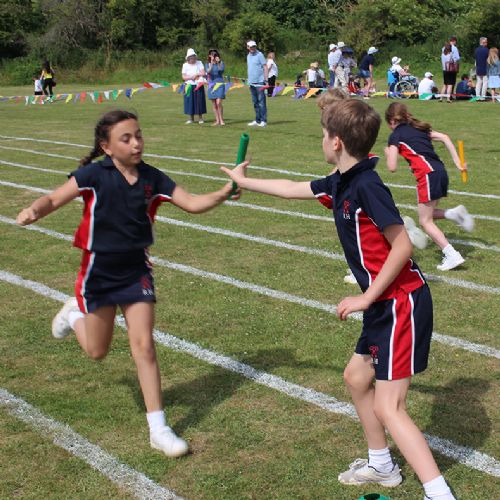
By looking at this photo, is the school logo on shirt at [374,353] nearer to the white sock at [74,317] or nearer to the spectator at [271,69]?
the white sock at [74,317]

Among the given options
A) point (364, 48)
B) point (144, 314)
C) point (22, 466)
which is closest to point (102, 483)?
point (22, 466)

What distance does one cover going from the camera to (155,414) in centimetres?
436

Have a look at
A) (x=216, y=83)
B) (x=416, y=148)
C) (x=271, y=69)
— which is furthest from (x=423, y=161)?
(x=271, y=69)

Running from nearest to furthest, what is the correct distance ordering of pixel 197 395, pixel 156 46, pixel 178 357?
1. pixel 197 395
2. pixel 178 357
3. pixel 156 46

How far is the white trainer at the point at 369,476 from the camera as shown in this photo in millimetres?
3881

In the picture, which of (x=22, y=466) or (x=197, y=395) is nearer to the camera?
(x=22, y=466)

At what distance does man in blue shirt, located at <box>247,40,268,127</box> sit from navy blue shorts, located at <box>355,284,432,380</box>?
1734cm

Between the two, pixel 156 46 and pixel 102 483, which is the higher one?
pixel 156 46

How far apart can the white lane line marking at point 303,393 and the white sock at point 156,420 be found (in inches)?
35.8

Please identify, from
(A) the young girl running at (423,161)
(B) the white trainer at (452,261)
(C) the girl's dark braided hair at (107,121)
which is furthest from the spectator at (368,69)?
(C) the girl's dark braided hair at (107,121)

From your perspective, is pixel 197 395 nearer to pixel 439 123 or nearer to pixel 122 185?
pixel 122 185

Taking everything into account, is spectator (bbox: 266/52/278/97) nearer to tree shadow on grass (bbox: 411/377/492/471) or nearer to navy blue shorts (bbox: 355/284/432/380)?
tree shadow on grass (bbox: 411/377/492/471)

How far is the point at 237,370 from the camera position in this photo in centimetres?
534

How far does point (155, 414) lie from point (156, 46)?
6135 centimetres
